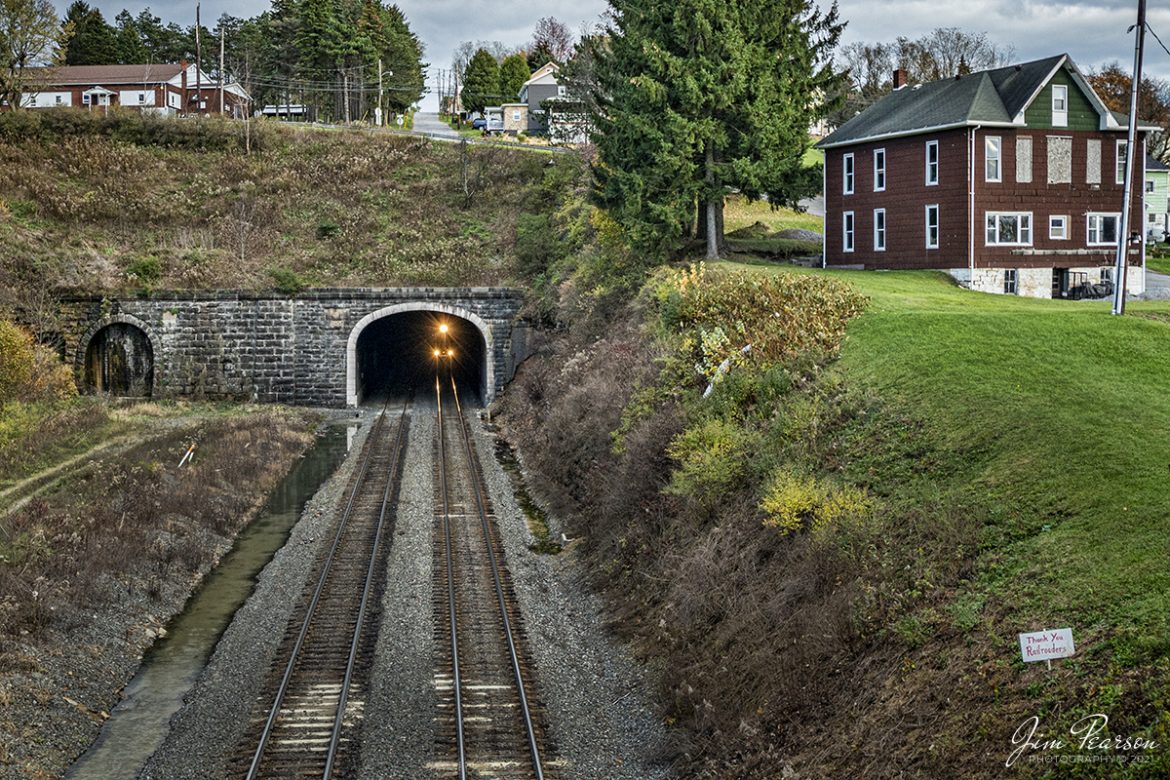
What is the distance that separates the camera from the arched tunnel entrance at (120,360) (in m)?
48.1

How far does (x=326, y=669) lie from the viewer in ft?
57.4

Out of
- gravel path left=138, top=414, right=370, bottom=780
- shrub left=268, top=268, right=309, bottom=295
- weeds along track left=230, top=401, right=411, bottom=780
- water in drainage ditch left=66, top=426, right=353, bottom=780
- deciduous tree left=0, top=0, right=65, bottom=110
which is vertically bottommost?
water in drainage ditch left=66, top=426, right=353, bottom=780

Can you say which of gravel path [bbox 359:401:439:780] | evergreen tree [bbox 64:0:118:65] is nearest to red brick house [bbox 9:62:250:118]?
evergreen tree [bbox 64:0:118:65]

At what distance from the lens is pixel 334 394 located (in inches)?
1919

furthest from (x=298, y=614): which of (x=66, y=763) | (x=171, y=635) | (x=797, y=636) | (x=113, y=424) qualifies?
(x=113, y=424)

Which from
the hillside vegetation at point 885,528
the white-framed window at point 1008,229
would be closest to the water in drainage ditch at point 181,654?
the hillside vegetation at point 885,528

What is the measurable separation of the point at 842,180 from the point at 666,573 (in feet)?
96.6

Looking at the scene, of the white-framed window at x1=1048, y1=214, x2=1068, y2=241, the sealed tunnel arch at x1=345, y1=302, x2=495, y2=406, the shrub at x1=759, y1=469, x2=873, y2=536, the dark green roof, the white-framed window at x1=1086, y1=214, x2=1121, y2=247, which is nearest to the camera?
the shrub at x1=759, y1=469, x2=873, y2=536

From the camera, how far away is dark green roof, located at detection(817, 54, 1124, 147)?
128ft

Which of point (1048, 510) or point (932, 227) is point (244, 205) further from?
point (1048, 510)

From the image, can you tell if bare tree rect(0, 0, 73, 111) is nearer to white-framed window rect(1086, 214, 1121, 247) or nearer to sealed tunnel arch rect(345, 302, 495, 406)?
sealed tunnel arch rect(345, 302, 495, 406)

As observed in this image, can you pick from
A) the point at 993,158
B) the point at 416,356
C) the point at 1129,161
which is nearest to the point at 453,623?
the point at 1129,161

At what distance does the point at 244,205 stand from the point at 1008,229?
40825mm

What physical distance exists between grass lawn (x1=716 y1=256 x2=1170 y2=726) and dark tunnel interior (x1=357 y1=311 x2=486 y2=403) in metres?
30.8
